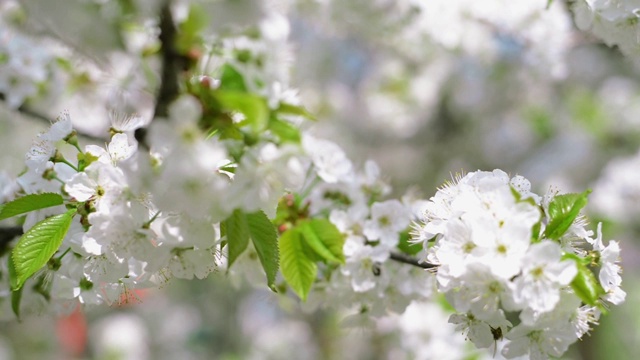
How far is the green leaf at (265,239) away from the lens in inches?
42.8

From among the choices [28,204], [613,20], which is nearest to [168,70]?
[28,204]

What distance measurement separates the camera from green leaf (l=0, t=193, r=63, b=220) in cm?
120

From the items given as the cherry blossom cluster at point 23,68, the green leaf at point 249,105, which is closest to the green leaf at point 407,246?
the green leaf at point 249,105

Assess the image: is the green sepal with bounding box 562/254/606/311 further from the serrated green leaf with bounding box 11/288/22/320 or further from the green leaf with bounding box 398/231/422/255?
the serrated green leaf with bounding box 11/288/22/320

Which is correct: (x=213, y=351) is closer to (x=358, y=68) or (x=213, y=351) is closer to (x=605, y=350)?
(x=358, y=68)

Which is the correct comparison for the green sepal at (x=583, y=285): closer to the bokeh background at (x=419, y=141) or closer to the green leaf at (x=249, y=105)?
the green leaf at (x=249, y=105)

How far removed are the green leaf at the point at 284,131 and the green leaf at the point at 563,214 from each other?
427 mm

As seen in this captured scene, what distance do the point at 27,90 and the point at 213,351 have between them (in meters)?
4.49

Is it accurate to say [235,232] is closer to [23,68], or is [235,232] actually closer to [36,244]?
[36,244]

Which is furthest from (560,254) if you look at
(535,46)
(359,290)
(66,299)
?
(535,46)

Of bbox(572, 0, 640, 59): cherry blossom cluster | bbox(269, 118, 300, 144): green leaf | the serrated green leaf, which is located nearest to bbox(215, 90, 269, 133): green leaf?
bbox(269, 118, 300, 144): green leaf

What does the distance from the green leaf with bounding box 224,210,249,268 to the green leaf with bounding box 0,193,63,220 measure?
13.9 inches

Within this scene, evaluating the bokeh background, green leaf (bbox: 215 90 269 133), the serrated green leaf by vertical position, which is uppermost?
green leaf (bbox: 215 90 269 133)

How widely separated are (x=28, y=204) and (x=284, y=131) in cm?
51
